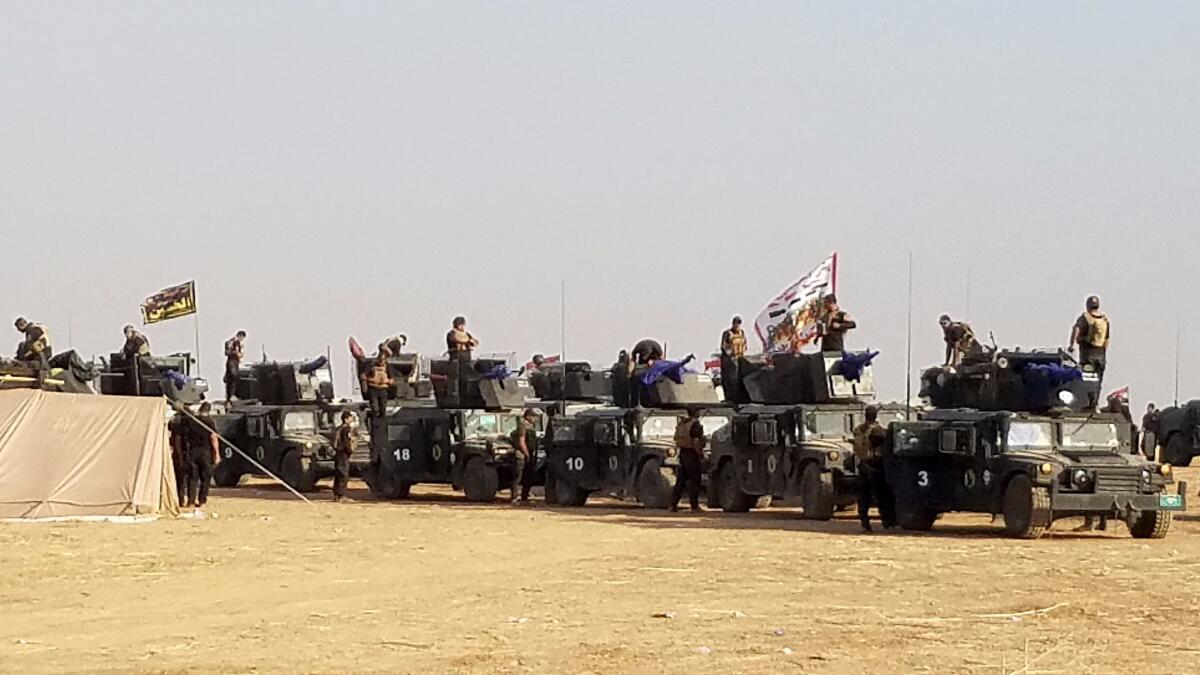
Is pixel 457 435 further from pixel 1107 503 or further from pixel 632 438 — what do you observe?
pixel 1107 503

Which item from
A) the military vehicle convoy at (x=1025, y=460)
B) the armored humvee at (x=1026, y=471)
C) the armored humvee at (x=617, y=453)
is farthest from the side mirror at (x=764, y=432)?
the armored humvee at (x=1026, y=471)

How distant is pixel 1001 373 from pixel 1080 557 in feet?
14.8

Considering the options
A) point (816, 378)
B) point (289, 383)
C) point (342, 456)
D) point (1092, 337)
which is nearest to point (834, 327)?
point (816, 378)

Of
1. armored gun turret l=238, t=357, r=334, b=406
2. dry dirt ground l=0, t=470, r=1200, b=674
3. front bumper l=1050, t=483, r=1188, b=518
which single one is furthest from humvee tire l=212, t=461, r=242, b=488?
front bumper l=1050, t=483, r=1188, b=518

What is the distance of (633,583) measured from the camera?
55.4 feet

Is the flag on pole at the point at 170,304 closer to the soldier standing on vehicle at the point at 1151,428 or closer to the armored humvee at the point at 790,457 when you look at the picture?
the armored humvee at the point at 790,457

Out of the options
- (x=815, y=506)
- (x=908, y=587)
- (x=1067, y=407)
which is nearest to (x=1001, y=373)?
(x=1067, y=407)

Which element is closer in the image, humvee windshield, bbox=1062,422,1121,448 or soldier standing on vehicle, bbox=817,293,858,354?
humvee windshield, bbox=1062,422,1121,448

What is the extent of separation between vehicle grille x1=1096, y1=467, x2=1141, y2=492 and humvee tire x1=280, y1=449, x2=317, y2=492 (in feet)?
57.1

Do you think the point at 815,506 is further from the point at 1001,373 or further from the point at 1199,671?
the point at 1199,671

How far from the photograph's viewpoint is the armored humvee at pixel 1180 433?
134 feet

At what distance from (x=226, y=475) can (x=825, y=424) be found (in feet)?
A: 48.6

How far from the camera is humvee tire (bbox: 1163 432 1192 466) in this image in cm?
4106

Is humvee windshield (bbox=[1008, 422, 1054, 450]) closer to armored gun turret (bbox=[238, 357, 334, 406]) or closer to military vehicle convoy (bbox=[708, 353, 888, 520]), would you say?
military vehicle convoy (bbox=[708, 353, 888, 520])
